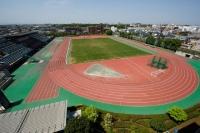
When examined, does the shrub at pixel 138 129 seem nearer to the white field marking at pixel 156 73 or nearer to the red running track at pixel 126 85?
the red running track at pixel 126 85

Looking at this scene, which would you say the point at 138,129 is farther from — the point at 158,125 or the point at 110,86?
the point at 110,86

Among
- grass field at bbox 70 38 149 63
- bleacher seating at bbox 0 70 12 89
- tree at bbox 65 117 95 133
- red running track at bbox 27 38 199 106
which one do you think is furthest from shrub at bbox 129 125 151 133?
grass field at bbox 70 38 149 63

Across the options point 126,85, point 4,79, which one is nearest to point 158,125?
point 126,85

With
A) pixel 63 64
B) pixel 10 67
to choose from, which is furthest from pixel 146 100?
pixel 10 67

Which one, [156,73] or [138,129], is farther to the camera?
[156,73]

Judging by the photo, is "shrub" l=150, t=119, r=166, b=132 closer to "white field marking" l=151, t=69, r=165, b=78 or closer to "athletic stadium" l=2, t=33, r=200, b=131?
"athletic stadium" l=2, t=33, r=200, b=131

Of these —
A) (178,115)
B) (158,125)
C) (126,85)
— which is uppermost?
(178,115)

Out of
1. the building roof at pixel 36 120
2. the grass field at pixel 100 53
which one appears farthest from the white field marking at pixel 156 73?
the building roof at pixel 36 120
